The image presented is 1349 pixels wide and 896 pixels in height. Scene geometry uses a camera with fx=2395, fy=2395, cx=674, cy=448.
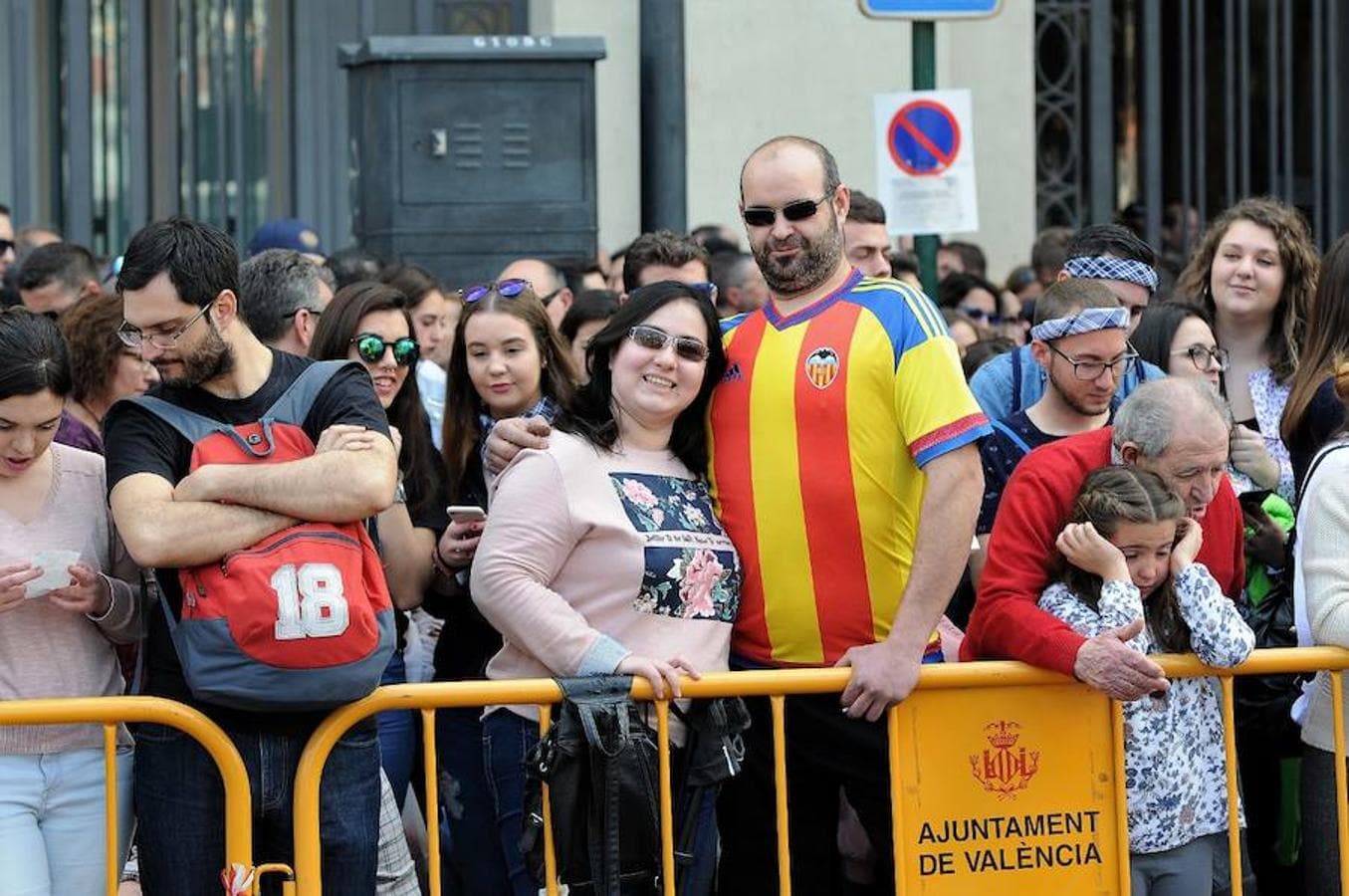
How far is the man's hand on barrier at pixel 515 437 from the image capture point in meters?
5.48

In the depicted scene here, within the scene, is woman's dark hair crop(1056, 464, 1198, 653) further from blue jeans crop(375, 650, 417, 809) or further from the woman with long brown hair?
blue jeans crop(375, 650, 417, 809)

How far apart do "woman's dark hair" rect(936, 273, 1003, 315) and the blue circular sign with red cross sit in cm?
122

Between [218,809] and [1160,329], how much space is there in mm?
3105

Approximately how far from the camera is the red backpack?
4.80m

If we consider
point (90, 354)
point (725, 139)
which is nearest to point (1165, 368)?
point (90, 354)

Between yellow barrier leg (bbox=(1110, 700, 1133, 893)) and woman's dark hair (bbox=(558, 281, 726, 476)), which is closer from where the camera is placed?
yellow barrier leg (bbox=(1110, 700, 1133, 893))

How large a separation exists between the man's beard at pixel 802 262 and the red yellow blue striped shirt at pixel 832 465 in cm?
6

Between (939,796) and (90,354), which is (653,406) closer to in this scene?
(939,796)

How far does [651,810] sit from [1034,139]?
842cm

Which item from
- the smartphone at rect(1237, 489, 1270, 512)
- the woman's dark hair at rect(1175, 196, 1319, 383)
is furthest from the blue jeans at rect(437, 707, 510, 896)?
the woman's dark hair at rect(1175, 196, 1319, 383)

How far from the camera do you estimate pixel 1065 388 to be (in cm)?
610

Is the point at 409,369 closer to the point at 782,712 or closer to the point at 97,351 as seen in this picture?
the point at 97,351

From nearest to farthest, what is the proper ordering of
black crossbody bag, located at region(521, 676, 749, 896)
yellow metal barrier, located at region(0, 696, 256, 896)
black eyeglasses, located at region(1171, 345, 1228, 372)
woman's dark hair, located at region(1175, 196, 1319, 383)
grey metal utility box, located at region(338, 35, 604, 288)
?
yellow metal barrier, located at region(0, 696, 256, 896)
black crossbody bag, located at region(521, 676, 749, 896)
black eyeglasses, located at region(1171, 345, 1228, 372)
woman's dark hair, located at region(1175, 196, 1319, 383)
grey metal utility box, located at region(338, 35, 604, 288)

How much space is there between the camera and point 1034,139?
1301cm
